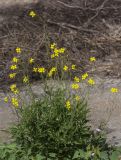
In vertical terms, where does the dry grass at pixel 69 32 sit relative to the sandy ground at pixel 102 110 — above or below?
above

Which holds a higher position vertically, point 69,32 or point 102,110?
point 69,32

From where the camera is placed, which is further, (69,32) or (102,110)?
(69,32)

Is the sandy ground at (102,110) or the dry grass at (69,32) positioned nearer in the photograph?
the sandy ground at (102,110)

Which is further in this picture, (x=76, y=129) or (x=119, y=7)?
(x=119, y=7)

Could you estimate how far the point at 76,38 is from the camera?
7410 mm

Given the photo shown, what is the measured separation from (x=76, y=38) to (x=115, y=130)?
6.91 ft

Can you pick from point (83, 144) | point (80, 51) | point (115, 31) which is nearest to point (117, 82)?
point (80, 51)

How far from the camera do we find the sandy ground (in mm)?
5543

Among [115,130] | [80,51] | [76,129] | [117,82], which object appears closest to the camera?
[76,129]

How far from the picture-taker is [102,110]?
19.6 ft

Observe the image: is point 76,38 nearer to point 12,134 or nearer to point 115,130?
point 115,130

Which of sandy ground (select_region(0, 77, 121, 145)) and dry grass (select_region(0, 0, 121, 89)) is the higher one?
dry grass (select_region(0, 0, 121, 89))

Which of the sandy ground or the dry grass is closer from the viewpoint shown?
the sandy ground

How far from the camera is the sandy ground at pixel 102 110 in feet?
18.2
